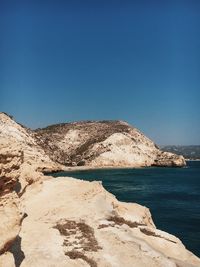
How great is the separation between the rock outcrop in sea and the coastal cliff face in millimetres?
117021

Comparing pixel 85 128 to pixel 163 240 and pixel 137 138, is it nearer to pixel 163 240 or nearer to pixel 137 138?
pixel 137 138

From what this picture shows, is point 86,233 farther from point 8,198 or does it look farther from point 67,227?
point 8,198

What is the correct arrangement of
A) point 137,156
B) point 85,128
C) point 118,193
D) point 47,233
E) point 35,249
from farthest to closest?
1. point 85,128
2. point 137,156
3. point 118,193
4. point 47,233
5. point 35,249

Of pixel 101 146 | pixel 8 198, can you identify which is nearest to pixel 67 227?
pixel 8 198

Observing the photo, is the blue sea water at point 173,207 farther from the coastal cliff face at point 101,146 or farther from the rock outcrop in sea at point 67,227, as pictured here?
the coastal cliff face at point 101,146

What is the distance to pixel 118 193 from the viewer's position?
62.2m

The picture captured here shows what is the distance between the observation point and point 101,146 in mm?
150875

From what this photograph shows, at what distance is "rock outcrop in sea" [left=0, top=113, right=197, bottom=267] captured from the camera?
1178cm

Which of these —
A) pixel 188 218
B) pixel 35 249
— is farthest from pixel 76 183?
pixel 188 218

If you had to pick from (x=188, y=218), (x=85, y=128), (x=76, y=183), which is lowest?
(x=188, y=218)

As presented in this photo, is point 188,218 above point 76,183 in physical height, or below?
below

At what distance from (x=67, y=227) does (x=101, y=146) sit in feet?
438

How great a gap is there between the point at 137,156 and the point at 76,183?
124 meters

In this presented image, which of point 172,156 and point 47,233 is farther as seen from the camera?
point 172,156
